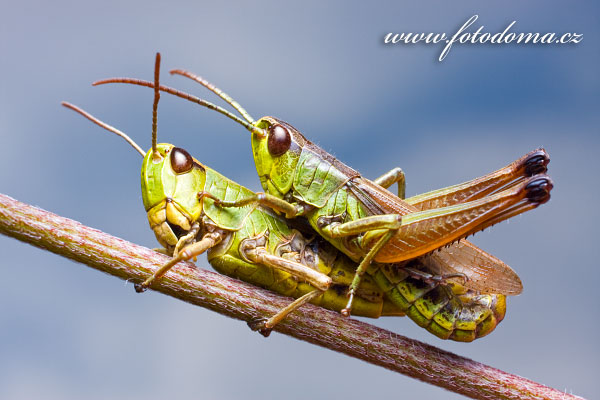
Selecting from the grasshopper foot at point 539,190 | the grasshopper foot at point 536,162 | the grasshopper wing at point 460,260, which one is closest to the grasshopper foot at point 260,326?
the grasshopper wing at point 460,260

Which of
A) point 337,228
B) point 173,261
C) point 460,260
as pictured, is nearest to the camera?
point 173,261

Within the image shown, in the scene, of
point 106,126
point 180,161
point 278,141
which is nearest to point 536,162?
point 278,141

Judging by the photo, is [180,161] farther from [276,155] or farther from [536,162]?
[536,162]

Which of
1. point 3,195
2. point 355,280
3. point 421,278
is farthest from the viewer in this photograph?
point 421,278

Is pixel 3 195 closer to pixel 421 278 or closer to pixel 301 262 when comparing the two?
pixel 301 262

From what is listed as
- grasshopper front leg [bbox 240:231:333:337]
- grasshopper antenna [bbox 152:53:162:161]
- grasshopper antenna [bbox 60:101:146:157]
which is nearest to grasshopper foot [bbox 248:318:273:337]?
grasshopper front leg [bbox 240:231:333:337]

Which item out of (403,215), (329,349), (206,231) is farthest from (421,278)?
(206,231)

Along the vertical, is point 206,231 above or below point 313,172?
below
